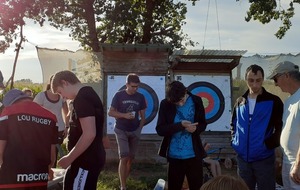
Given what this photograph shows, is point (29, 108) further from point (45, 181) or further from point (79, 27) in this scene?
point (79, 27)

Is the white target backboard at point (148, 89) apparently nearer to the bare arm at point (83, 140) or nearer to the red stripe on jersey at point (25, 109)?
the bare arm at point (83, 140)

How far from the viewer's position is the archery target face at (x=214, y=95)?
9211mm

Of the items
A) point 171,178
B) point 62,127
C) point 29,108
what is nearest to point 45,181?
point 29,108

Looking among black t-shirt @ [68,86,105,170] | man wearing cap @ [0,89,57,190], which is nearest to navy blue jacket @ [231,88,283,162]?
black t-shirt @ [68,86,105,170]

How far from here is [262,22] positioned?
12.8 meters

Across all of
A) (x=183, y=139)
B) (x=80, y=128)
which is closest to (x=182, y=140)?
(x=183, y=139)

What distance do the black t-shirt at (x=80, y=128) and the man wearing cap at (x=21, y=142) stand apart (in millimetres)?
289

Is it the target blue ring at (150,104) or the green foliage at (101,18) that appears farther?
the green foliage at (101,18)

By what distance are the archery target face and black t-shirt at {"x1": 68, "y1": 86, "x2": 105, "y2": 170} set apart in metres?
5.36

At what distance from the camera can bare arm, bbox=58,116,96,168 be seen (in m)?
3.78

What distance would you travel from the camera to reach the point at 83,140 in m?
3.78

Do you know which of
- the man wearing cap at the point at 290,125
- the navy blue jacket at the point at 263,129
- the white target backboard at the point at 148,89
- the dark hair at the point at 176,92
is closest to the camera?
the man wearing cap at the point at 290,125

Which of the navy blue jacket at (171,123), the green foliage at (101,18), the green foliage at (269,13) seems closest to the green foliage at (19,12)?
the green foliage at (101,18)

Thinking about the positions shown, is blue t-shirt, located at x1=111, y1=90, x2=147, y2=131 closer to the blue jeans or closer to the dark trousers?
the dark trousers
